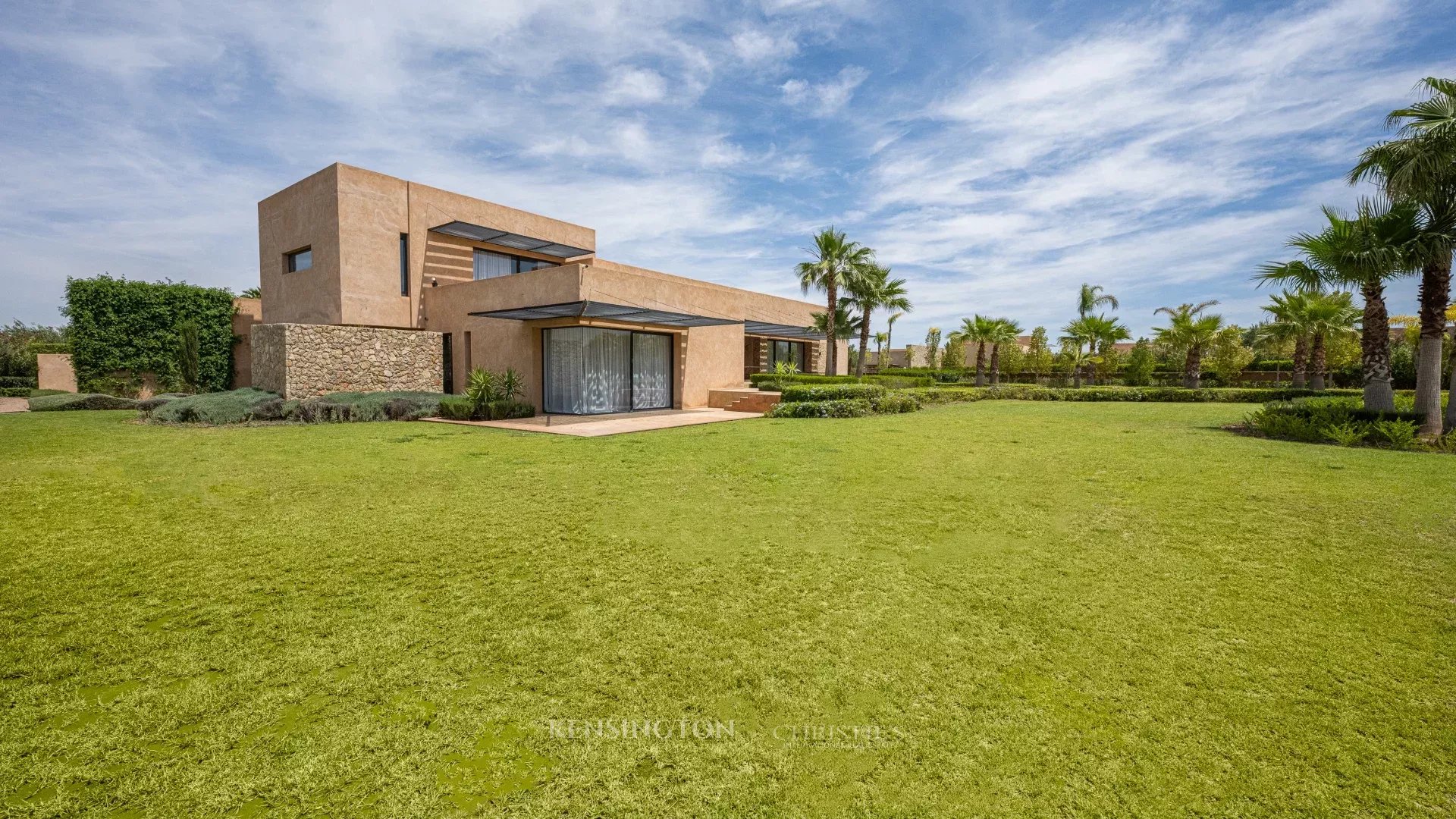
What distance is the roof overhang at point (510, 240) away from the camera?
19.6 m

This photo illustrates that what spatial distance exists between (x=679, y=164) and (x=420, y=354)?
33.0 feet

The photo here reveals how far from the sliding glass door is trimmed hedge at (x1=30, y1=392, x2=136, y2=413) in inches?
467

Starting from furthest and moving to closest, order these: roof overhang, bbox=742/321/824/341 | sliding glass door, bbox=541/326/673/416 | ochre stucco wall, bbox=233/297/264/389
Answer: roof overhang, bbox=742/321/824/341 < ochre stucco wall, bbox=233/297/264/389 < sliding glass door, bbox=541/326/673/416

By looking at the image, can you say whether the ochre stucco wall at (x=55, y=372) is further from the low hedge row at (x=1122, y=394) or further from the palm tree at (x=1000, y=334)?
the palm tree at (x=1000, y=334)

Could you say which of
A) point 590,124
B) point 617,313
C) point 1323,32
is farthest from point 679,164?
point 1323,32

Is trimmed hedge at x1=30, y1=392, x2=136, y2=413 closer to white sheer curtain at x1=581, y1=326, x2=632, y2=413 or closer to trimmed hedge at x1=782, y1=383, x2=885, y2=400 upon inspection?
white sheer curtain at x1=581, y1=326, x2=632, y2=413

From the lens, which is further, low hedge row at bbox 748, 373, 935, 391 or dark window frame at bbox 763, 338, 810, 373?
dark window frame at bbox 763, 338, 810, 373

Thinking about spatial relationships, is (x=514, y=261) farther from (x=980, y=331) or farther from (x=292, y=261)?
(x=980, y=331)

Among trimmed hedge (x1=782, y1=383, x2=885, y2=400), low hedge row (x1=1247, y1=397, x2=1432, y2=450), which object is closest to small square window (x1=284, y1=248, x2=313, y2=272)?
trimmed hedge (x1=782, y1=383, x2=885, y2=400)

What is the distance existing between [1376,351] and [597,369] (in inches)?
737

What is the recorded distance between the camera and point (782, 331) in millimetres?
27312

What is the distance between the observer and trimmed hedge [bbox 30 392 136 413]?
1683 centimetres

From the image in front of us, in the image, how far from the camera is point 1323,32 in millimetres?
9859

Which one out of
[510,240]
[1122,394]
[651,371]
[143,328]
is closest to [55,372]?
[143,328]
